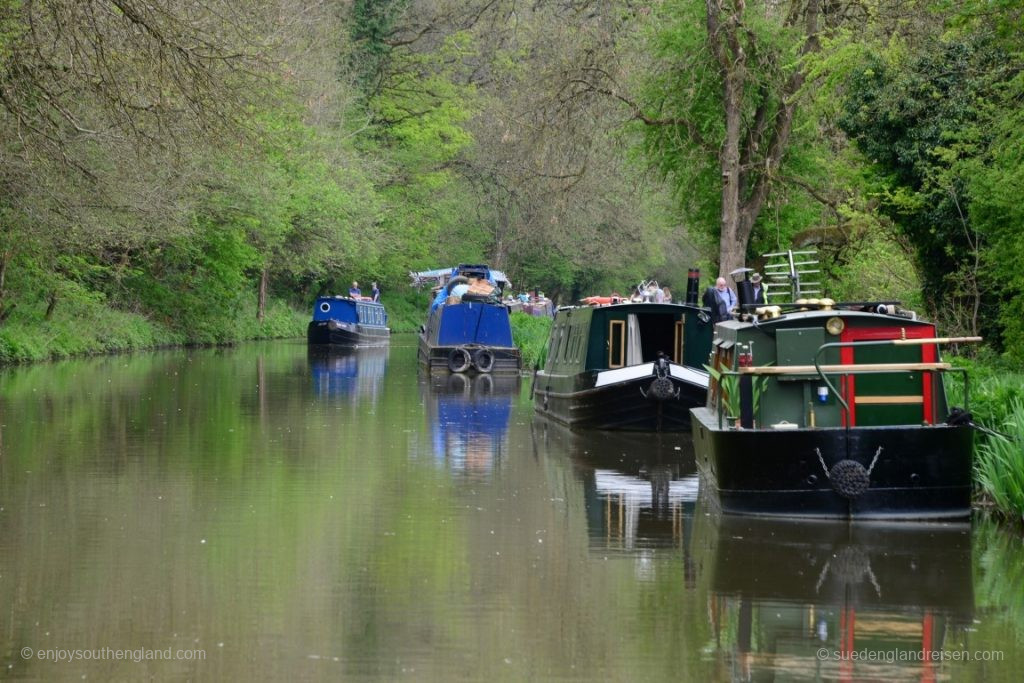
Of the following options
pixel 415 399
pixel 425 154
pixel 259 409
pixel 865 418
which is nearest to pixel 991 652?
pixel 865 418

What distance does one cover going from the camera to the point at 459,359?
39.3 m

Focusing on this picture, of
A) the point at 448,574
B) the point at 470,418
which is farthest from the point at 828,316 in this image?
the point at 470,418

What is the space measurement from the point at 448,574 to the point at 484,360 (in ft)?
93.8

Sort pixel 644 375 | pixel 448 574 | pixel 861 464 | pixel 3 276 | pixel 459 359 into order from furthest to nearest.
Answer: pixel 459 359, pixel 3 276, pixel 644 375, pixel 861 464, pixel 448 574

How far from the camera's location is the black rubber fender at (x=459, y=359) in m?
39.2

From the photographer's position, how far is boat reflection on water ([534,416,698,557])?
521 inches

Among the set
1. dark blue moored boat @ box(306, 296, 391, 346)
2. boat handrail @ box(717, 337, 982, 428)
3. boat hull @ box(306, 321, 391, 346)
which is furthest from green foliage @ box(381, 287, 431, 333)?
boat handrail @ box(717, 337, 982, 428)

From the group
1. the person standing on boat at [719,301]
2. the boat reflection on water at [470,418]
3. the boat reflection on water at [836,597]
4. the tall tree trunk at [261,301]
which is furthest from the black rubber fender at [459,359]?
the boat reflection on water at [836,597]

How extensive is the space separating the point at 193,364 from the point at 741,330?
87.7 feet

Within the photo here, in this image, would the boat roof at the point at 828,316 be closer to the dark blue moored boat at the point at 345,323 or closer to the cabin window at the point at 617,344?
the cabin window at the point at 617,344

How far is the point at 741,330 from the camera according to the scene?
14547 millimetres

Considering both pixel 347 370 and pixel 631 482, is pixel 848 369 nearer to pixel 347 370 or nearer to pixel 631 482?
pixel 631 482

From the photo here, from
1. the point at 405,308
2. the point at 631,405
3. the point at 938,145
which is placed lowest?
the point at 631,405

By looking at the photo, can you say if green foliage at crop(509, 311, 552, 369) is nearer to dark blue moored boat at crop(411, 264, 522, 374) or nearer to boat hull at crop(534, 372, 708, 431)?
dark blue moored boat at crop(411, 264, 522, 374)
